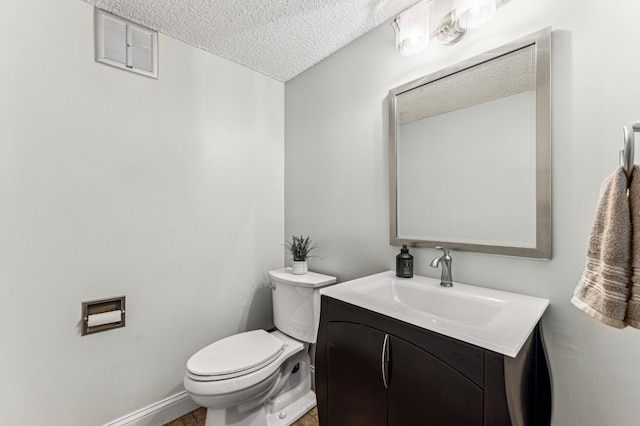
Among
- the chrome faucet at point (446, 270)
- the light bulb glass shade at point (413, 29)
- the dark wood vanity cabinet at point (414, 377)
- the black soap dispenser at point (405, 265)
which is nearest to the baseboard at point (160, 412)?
the dark wood vanity cabinet at point (414, 377)

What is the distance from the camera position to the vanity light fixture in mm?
1124

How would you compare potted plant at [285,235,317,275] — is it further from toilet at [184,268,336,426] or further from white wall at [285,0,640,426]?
white wall at [285,0,640,426]

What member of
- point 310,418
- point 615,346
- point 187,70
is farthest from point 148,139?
point 615,346

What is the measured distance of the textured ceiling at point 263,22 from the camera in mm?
1385

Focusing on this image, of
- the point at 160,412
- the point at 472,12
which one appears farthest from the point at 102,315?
the point at 472,12

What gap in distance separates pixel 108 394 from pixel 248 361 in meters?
0.76

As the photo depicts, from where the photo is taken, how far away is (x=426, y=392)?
33.1 inches

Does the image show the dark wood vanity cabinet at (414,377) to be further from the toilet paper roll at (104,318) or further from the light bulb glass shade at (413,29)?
the light bulb glass shade at (413,29)

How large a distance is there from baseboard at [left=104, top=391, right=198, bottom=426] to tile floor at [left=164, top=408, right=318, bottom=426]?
2 cm

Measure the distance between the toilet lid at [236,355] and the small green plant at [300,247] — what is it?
51cm

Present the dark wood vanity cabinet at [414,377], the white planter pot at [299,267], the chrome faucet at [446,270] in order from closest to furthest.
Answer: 1. the dark wood vanity cabinet at [414,377]
2. the chrome faucet at [446,270]
3. the white planter pot at [299,267]

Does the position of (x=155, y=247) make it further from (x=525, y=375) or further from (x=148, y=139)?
(x=525, y=375)

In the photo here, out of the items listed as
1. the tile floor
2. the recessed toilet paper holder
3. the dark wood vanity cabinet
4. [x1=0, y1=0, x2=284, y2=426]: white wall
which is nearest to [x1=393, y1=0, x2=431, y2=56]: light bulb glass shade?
[x1=0, y1=0, x2=284, y2=426]: white wall

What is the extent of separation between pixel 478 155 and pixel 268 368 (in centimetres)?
143
